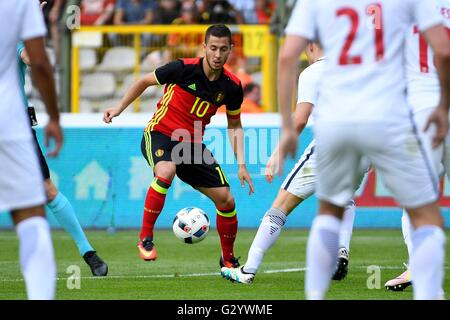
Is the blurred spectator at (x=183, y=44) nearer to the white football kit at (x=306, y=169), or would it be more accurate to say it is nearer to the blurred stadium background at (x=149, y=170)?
the blurred stadium background at (x=149, y=170)

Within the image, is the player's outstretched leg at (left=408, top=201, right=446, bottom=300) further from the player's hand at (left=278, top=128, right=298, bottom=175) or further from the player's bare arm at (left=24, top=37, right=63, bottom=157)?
the player's bare arm at (left=24, top=37, right=63, bottom=157)

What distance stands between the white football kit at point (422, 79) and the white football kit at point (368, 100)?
142 cm

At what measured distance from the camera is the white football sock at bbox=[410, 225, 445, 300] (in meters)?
5.32

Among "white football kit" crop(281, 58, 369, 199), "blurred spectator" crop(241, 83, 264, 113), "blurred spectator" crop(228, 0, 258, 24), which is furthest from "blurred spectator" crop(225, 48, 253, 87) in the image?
"white football kit" crop(281, 58, 369, 199)

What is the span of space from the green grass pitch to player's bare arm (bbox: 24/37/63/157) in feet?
7.32

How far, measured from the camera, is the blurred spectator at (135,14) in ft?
57.9

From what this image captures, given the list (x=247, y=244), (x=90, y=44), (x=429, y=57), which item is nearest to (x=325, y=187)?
(x=429, y=57)

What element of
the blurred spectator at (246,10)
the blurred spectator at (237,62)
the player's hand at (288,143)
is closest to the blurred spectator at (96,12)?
the blurred spectator at (246,10)

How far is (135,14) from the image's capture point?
58.1ft

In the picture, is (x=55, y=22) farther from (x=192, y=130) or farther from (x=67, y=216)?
(x=67, y=216)

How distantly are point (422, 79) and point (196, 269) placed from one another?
11.1 feet

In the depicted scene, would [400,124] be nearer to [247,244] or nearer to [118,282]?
[118,282]

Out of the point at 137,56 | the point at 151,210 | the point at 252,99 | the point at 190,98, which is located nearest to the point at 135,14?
the point at 137,56

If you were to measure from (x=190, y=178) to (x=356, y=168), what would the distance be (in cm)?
370
